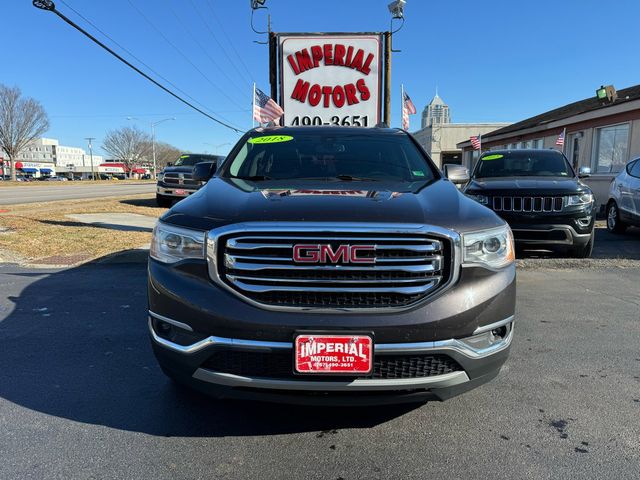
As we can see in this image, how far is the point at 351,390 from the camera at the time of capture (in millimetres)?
2229

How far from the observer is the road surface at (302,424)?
228 centimetres

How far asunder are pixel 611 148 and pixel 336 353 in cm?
1678

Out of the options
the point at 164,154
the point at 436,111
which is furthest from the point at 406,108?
the point at 164,154

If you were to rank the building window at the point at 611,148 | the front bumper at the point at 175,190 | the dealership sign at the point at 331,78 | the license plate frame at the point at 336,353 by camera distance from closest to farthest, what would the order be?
the license plate frame at the point at 336,353
the dealership sign at the point at 331,78
the building window at the point at 611,148
the front bumper at the point at 175,190

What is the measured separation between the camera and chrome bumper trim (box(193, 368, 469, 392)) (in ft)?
7.26

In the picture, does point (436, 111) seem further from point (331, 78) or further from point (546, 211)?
point (546, 211)

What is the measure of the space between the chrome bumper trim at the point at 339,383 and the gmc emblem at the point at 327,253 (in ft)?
1.83

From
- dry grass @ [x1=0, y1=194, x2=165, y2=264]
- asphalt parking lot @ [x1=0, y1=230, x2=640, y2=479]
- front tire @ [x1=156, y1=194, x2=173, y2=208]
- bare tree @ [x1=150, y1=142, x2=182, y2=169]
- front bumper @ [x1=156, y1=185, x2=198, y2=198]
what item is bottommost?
asphalt parking lot @ [x1=0, y1=230, x2=640, y2=479]

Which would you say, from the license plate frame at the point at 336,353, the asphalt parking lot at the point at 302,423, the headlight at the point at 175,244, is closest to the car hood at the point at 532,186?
the asphalt parking lot at the point at 302,423

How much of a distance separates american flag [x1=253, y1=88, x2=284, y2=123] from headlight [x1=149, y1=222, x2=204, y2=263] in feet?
24.2

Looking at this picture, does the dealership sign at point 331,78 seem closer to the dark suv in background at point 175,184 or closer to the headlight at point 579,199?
the headlight at point 579,199

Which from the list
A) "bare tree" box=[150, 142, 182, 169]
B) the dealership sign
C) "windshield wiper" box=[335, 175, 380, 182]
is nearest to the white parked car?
the dealership sign

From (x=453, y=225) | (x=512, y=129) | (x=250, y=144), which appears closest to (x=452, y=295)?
(x=453, y=225)

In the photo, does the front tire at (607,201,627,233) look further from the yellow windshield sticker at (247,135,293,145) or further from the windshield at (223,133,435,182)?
the yellow windshield sticker at (247,135,293,145)
